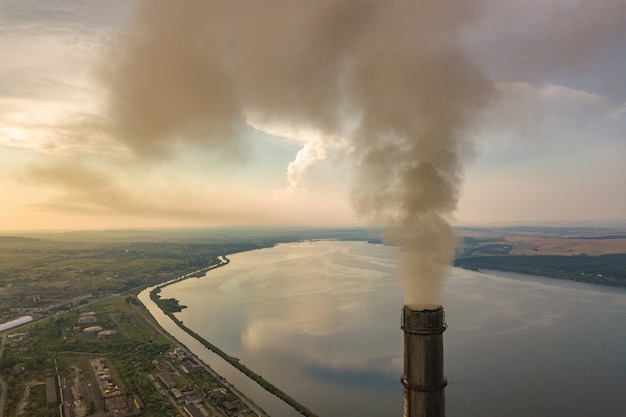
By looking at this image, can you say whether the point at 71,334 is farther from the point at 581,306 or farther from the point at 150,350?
the point at 581,306

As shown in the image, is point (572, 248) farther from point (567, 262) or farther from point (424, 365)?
point (424, 365)

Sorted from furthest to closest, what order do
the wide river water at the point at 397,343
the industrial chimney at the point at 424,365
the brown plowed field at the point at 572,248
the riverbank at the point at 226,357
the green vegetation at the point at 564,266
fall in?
the brown plowed field at the point at 572,248 < the green vegetation at the point at 564,266 < the wide river water at the point at 397,343 < the riverbank at the point at 226,357 < the industrial chimney at the point at 424,365

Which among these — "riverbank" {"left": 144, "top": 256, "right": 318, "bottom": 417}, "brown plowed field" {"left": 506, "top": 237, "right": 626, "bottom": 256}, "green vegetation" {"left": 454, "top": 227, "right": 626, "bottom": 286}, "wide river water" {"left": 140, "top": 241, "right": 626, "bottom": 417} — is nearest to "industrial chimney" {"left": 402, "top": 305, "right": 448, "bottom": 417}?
"wide river water" {"left": 140, "top": 241, "right": 626, "bottom": 417}

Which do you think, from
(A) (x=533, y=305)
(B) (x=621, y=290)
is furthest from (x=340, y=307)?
(B) (x=621, y=290)

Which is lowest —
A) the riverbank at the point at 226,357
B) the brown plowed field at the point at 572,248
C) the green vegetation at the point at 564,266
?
the riverbank at the point at 226,357

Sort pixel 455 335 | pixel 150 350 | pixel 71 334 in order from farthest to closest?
pixel 71 334
pixel 455 335
pixel 150 350

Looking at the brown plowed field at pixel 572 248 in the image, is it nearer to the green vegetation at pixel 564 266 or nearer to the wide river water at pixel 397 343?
the green vegetation at pixel 564 266

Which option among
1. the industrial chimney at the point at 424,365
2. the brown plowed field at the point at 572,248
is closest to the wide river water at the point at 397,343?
the industrial chimney at the point at 424,365
